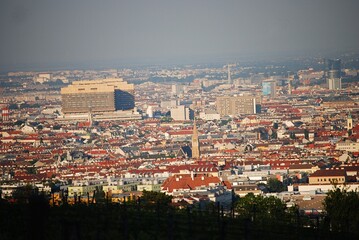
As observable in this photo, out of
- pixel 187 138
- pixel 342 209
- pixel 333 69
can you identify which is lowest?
pixel 187 138

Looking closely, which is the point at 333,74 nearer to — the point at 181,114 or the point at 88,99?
the point at 88,99

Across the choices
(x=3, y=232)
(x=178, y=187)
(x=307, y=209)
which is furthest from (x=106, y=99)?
(x=3, y=232)

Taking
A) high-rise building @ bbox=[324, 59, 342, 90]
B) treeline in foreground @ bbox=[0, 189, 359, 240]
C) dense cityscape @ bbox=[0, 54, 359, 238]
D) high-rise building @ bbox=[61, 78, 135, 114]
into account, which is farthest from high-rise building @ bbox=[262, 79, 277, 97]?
treeline in foreground @ bbox=[0, 189, 359, 240]

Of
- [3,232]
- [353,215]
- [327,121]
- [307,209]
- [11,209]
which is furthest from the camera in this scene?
[327,121]

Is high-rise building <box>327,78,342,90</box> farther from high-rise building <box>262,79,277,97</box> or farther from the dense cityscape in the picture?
high-rise building <box>262,79,277,97</box>

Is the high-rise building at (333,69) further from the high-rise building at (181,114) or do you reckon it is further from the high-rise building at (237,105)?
the high-rise building at (181,114)

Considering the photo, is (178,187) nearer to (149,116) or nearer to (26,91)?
(149,116)

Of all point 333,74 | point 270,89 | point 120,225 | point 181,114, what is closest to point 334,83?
point 333,74
